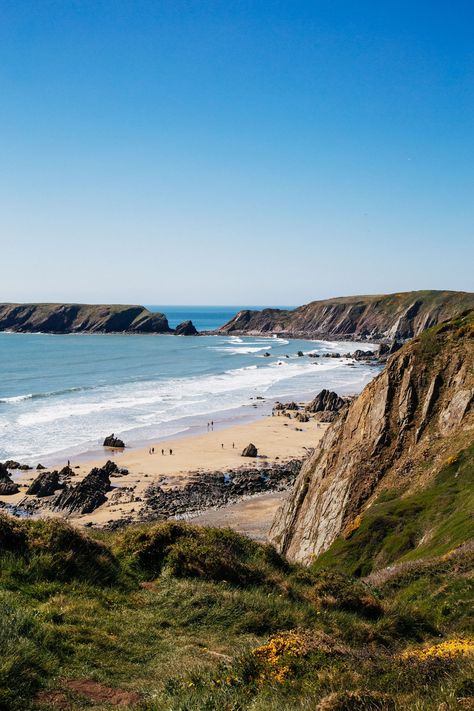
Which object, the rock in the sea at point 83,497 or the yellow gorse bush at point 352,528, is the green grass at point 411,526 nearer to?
the yellow gorse bush at point 352,528

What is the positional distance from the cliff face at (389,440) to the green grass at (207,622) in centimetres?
1113

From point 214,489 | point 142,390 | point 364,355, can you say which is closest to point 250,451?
point 214,489

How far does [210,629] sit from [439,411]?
81.3 ft

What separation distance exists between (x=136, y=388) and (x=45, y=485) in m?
50.7

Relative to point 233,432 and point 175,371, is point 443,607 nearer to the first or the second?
point 233,432

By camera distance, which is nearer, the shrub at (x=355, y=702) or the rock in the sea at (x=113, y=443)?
the shrub at (x=355, y=702)

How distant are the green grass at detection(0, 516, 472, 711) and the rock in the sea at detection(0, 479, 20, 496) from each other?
3252 centimetres

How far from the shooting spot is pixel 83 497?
44.5 meters

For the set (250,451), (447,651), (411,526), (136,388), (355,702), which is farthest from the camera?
(136,388)

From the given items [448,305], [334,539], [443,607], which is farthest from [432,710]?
[448,305]

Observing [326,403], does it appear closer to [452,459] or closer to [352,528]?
[452,459]

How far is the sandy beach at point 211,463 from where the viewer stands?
42000 millimetres

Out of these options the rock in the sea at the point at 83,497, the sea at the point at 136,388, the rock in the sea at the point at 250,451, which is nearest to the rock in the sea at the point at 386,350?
the sea at the point at 136,388

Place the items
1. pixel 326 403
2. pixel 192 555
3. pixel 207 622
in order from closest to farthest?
pixel 207 622
pixel 192 555
pixel 326 403
